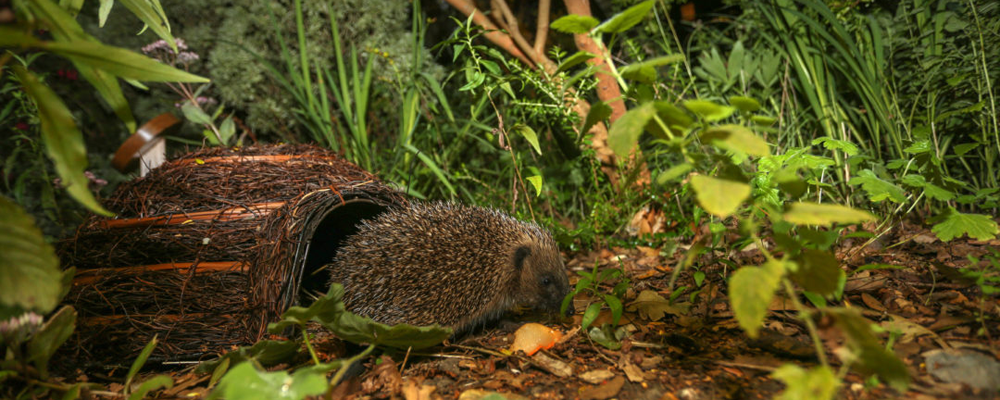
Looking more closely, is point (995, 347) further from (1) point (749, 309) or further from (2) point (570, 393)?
(2) point (570, 393)

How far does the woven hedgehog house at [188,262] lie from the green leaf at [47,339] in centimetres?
44

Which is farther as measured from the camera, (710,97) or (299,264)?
(710,97)

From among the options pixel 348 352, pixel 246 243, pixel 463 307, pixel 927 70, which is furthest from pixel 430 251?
pixel 927 70

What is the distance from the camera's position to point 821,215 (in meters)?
1.32

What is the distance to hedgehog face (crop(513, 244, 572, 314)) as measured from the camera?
133 inches

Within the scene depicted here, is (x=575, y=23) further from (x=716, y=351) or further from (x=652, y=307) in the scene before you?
(x=652, y=307)

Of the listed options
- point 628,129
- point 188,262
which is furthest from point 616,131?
point 188,262

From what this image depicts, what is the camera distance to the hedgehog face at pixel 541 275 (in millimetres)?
3373

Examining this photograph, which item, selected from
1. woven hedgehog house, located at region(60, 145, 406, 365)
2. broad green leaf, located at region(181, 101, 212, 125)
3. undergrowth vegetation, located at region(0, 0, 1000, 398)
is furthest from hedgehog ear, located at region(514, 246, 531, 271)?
broad green leaf, located at region(181, 101, 212, 125)

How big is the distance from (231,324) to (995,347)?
333cm

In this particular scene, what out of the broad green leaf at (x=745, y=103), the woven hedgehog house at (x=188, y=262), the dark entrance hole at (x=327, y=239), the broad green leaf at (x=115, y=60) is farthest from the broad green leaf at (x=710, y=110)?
the dark entrance hole at (x=327, y=239)

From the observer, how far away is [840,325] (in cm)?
130

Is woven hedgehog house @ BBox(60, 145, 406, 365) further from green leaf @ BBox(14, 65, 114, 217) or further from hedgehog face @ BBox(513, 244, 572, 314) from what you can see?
hedgehog face @ BBox(513, 244, 572, 314)

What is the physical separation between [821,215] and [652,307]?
156cm
